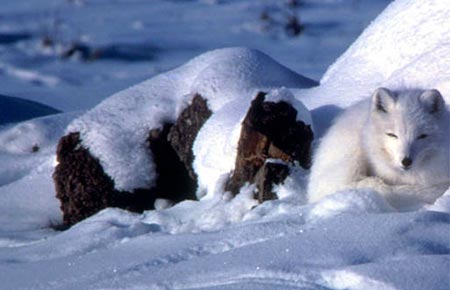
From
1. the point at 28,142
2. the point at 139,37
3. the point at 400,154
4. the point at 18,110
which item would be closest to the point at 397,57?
the point at 400,154

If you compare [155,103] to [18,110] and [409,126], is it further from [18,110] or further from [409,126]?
[18,110]

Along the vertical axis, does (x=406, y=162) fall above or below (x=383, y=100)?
below

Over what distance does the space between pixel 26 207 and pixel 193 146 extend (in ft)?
4.91

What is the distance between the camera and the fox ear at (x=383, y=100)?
545cm

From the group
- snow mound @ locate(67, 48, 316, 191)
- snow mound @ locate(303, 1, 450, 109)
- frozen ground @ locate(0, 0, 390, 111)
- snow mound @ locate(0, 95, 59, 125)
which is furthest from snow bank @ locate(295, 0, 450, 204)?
snow mound @ locate(0, 95, 59, 125)

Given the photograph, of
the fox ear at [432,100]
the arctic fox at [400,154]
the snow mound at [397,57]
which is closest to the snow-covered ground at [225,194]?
the snow mound at [397,57]

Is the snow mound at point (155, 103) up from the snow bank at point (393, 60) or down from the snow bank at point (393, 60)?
down

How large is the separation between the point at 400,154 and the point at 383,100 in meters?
0.30

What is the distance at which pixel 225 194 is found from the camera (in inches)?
254

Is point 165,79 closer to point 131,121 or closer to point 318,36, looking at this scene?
point 131,121

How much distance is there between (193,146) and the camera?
7.15 m

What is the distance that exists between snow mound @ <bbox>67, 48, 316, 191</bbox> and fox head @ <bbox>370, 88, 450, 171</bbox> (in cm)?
177

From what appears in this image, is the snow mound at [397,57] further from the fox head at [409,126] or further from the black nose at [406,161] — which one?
the black nose at [406,161]

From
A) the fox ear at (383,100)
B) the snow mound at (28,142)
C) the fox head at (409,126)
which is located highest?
the fox ear at (383,100)
